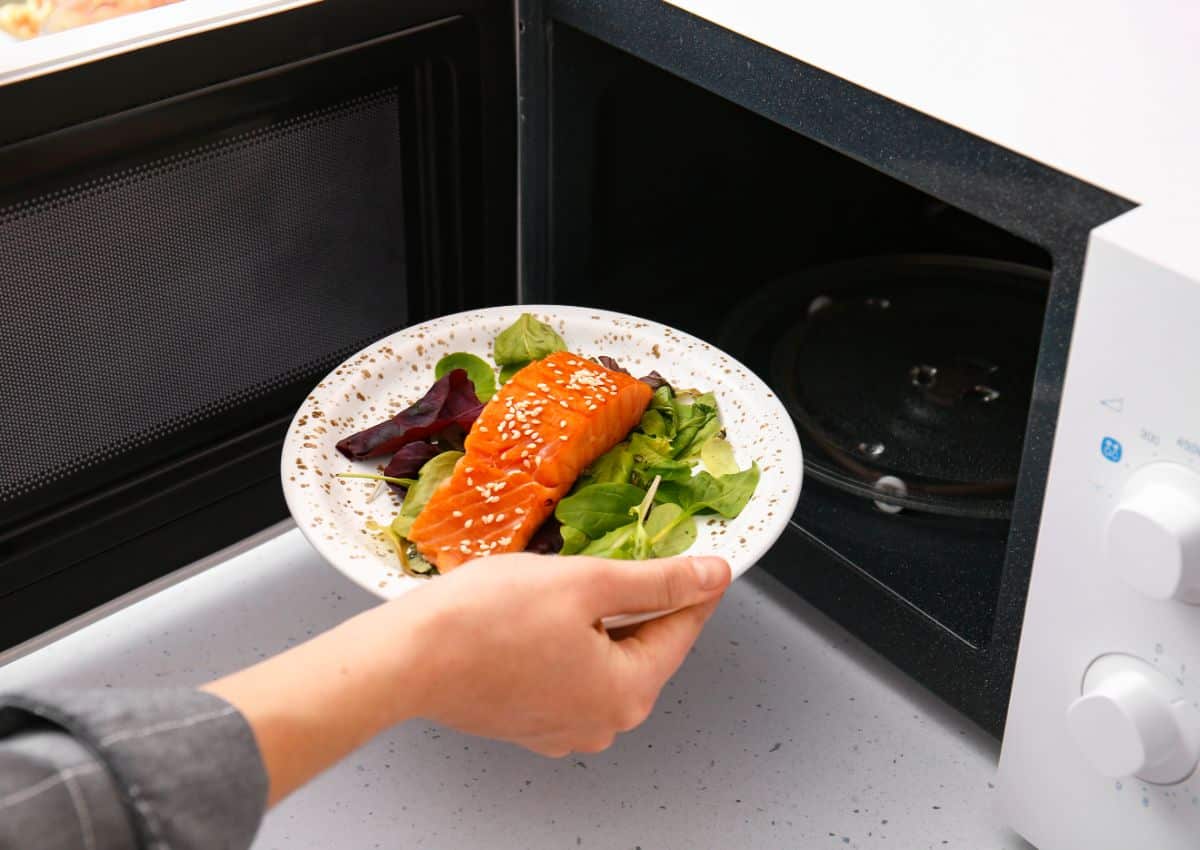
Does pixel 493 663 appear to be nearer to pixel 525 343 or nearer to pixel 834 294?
pixel 525 343

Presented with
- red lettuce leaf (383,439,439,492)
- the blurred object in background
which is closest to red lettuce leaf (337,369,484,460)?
red lettuce leaf (383,439,439,492)

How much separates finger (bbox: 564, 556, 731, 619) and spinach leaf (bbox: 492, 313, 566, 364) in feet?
0.70

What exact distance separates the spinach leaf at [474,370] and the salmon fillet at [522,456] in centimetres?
6

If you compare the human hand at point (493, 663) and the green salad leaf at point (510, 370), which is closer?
the human hand at point (493, 663)

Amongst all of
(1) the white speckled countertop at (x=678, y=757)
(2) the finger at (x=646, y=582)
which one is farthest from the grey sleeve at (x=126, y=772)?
(1) the white speckled countertop at (x=678, y=757)

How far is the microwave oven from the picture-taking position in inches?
20.9

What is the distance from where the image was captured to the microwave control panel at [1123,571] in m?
0.48

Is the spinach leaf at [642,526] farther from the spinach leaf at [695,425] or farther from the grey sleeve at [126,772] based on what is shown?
the grey sleeve at [126,772]

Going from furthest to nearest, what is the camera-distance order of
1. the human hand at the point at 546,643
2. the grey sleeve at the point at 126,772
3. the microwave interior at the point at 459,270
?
the microwave interior at the point at 459,270
the human hand at the point at 546,643
the grey sleeve at the point at 126,772

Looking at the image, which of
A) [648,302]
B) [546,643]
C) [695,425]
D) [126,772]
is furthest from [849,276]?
[126,772]

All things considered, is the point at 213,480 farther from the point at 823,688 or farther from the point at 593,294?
the point at 823,688

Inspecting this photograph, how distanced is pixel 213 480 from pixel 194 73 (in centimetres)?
25

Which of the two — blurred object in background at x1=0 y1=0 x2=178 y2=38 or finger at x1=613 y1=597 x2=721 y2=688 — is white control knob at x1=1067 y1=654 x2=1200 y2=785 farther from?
blurred object in background at x1=0 y1=0 x2=178 y2=38

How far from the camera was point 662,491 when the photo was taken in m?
0.67
